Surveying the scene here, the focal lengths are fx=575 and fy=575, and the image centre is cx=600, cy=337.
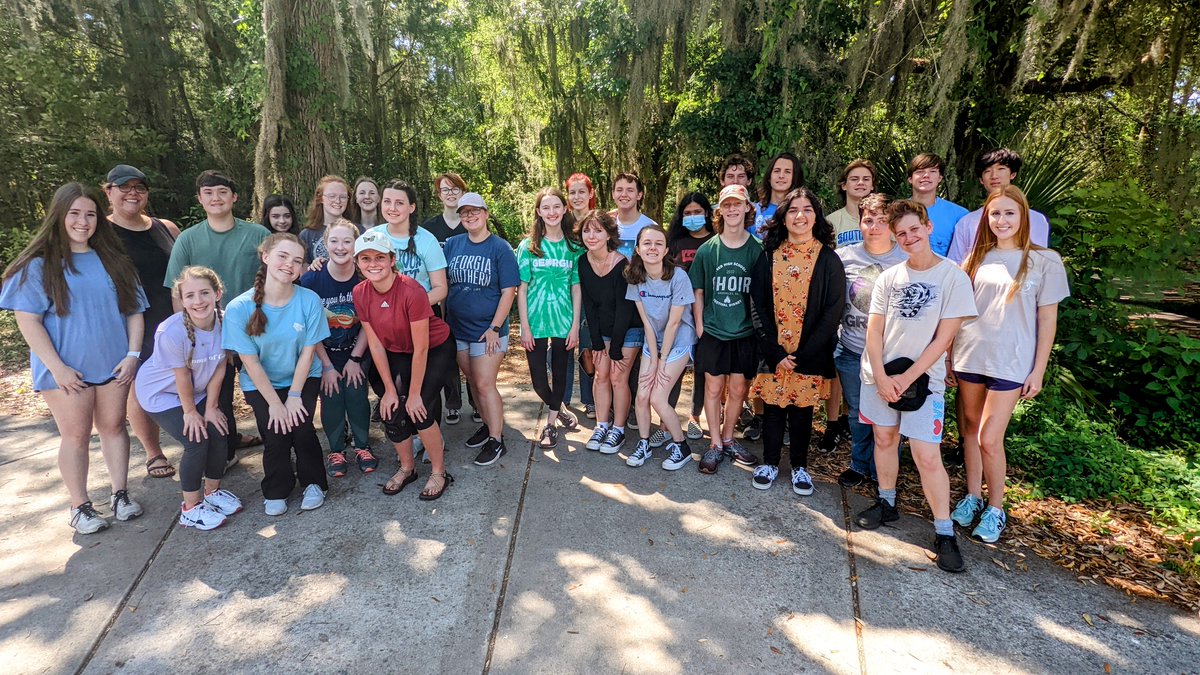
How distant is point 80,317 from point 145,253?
31.7 inches

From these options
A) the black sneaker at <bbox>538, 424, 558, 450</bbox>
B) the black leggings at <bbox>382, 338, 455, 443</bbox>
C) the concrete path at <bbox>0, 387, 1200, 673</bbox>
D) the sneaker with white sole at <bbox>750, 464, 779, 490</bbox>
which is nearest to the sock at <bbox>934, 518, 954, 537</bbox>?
the concrete path at <bbox>0, 387, 1200, 673</bbox>

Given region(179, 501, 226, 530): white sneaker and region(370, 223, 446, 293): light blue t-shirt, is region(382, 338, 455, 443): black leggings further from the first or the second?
region(179, 501, 226, 530): white sneaker

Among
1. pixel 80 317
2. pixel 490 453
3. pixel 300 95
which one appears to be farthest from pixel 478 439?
pixel 300 95

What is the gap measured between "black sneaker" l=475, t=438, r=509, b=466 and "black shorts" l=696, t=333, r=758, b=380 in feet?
4.97

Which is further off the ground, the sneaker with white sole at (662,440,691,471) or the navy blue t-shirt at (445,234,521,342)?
the navy blue t-shirt at (445,234,521,342)

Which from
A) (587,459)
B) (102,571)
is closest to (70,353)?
(102,571)

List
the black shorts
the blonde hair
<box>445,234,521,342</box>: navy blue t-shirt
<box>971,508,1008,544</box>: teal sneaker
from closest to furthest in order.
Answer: <box>971,508,1008,544</box>: teal sneaker
the blonde hair
the black shorts
<box>445,234,521,342</box>: navy blue t-shirt

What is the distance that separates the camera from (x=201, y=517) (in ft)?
10.4

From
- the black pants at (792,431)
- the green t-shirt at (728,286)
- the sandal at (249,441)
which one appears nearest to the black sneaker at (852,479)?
the black pants at (792,431)

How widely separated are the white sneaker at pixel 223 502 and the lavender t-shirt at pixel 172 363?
0.56 meters

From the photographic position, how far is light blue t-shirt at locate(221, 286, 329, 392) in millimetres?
3117

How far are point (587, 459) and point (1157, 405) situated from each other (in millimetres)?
4511

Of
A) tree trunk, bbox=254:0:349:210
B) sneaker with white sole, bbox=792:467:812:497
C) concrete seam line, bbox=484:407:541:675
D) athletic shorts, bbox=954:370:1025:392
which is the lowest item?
concrete seam line, bbox=484:407:541:675

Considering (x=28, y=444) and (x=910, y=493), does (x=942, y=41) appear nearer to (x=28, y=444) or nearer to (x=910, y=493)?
(x=910, y=493)
